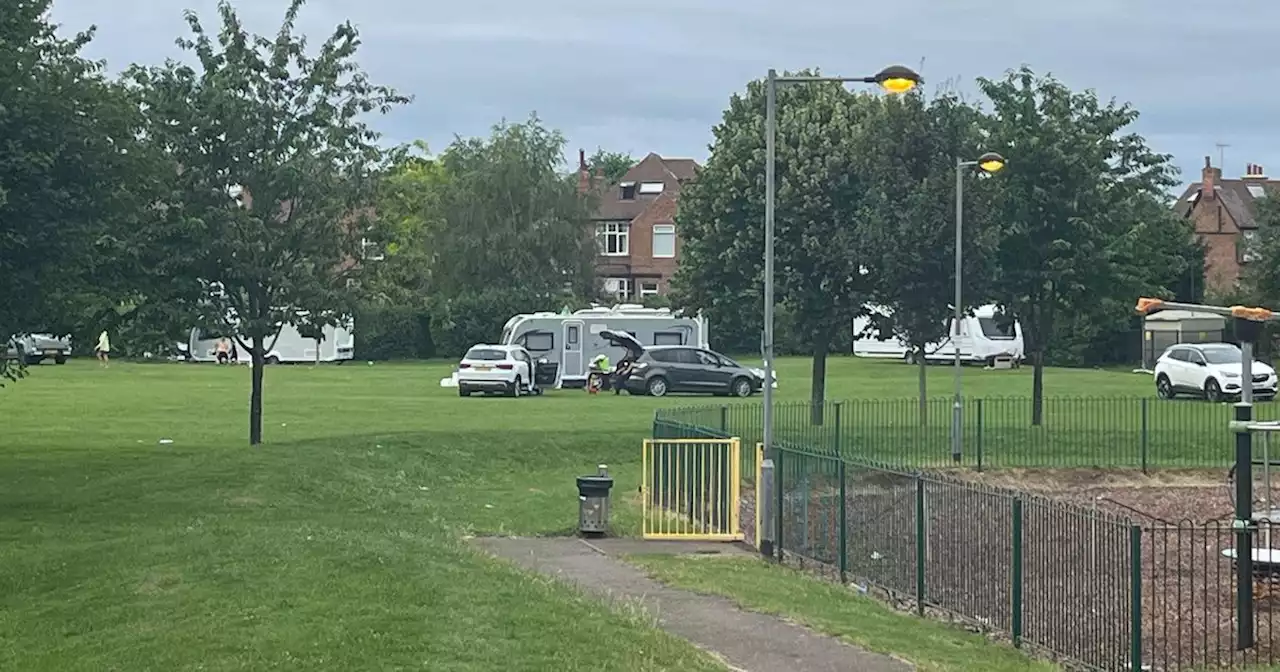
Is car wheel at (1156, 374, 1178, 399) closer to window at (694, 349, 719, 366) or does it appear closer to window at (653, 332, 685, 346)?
window at (694, 349, 719, 366)

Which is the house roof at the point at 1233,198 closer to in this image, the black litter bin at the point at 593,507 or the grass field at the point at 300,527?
the grass field at the point at 300,527

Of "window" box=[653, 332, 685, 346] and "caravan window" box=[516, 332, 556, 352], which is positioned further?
"window" box=[653, 332, 685, 346]

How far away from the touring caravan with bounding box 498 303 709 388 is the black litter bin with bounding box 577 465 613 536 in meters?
30.8

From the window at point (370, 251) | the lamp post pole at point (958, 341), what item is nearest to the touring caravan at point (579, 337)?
the lamp post pole at point (958, 341)

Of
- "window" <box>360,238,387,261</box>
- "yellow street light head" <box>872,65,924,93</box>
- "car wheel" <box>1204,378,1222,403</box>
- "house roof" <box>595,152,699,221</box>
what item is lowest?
"car wheel" <box>1204,378,1222,403</box>

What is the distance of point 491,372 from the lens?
45.7 m

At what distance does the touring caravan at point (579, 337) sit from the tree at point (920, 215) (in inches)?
696

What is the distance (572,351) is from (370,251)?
23.6 meters

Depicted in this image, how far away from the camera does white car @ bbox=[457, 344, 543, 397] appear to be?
150 ft

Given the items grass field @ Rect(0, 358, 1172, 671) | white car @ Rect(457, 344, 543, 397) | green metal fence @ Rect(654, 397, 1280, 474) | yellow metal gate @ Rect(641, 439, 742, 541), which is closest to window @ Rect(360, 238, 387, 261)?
grass field @ Rect(0, 358, 1172, 671)

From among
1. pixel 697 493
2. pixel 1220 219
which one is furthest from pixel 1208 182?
pixel 697 493

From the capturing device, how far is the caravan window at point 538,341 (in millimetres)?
51469

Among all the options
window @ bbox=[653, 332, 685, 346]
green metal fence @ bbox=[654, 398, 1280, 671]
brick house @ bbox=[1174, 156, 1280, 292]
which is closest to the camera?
green metal fence @ bbox=[654, 398, 1280, 671]

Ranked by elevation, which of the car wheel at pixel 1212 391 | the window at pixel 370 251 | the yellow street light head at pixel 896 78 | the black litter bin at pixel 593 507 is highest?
the yellow street light head at pixel 896 78
